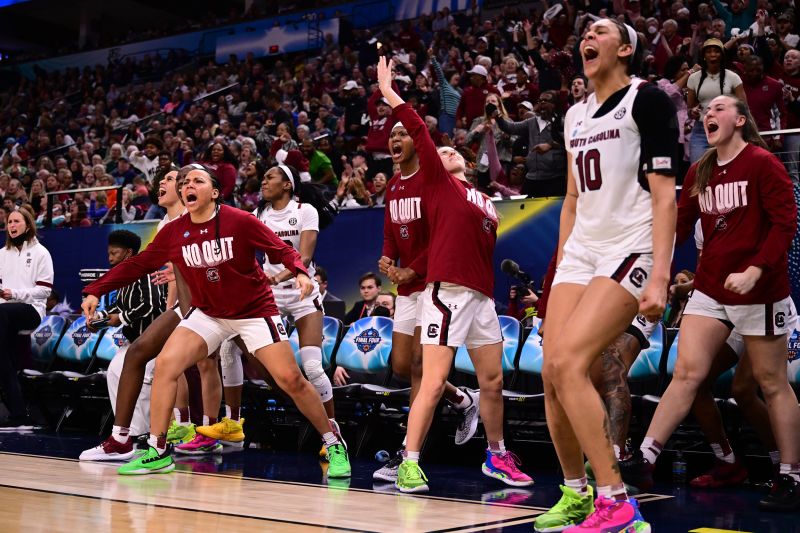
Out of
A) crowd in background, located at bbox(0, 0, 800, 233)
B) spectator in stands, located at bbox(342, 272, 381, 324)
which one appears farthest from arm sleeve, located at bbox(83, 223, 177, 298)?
spectator in stands, located at bbox(342, 272, 381, 324)

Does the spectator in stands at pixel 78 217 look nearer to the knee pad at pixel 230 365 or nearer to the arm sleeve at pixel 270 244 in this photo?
the knee pad at pixel 230 365

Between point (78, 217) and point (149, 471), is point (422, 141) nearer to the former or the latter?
point (149, 471)

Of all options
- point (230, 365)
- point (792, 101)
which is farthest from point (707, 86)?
point (230, 365)

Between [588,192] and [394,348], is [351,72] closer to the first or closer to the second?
[394,348]

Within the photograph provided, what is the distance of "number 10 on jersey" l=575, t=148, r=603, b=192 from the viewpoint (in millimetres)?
3830

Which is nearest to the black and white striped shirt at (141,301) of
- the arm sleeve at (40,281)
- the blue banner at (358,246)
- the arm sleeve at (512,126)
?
the arm sleeve at (40,281)

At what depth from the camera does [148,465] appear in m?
5.69

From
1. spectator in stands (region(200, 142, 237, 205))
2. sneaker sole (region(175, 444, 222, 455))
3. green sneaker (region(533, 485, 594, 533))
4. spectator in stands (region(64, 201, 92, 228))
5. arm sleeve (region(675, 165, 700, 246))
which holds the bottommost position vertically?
sneaker sole (region(175, 444, 222, 455))

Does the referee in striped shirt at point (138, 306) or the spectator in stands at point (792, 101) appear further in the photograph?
the spectator in stands at point (792, 101)

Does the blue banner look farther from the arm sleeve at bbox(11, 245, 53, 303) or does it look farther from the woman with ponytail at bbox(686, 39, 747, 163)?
the arm sleeve at bbox(11, 245, 53, 303)

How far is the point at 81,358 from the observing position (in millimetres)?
9086

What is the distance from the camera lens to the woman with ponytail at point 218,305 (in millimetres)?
5723

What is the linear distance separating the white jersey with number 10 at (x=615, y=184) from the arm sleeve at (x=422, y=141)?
1439 millimetres

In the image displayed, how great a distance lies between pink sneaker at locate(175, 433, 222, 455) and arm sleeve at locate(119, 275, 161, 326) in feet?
3.23
